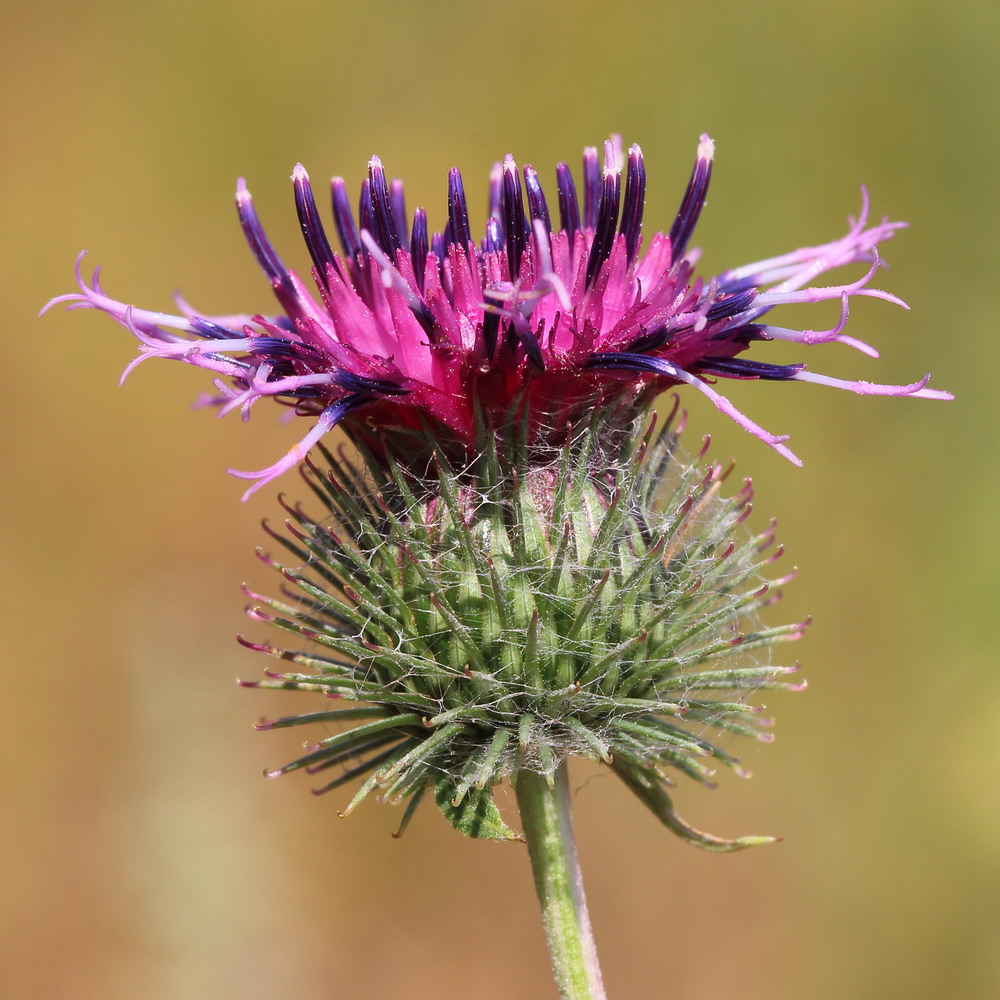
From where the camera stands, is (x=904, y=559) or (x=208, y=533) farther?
(x=208, y=533)

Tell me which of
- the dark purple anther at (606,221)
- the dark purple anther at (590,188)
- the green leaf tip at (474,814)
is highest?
the dark purple anther at (590,188)

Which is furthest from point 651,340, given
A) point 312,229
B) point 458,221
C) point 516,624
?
point 312,229

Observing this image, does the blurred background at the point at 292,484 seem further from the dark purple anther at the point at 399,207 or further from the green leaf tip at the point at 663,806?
the dark purple anther at the point at 399,207

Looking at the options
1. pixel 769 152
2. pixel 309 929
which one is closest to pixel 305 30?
pixel 769 152

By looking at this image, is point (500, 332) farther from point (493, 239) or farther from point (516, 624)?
point (516, 624)

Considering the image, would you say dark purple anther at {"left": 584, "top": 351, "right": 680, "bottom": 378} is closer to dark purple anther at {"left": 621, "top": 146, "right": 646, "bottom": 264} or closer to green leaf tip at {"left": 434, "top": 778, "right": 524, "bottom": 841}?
dark purple anther at {"left": 621, "top": 146, "right": 646, "bottom": 264}

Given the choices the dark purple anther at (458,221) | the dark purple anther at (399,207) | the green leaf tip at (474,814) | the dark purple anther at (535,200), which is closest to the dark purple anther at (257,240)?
the dark purple anther at (399,207)

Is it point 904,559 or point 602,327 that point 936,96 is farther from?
point 602,327
